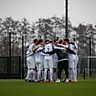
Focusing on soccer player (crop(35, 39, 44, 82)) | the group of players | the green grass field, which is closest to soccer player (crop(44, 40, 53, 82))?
the group of players

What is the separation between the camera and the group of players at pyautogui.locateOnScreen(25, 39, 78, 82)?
90.6ft

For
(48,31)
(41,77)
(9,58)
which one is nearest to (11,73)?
(9,58)

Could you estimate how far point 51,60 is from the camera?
28234 mm

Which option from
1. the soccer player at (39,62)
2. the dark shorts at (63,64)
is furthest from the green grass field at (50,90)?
the soccer player at (39,62)

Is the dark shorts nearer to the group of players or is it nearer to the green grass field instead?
the group of players

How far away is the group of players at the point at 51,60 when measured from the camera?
2762 centimetres

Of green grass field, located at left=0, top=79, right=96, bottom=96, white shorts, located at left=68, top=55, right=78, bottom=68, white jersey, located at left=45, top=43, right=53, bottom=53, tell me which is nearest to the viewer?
green grass field, located at left=0, top=79, right=96, bottom=96

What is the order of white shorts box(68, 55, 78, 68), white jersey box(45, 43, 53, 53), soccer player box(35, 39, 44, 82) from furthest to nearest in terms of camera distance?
soccer player box(35, 39, 44, 82) < white shorts box(68, 55, 78, 68) < white jersey box(45, 43, 53, 53)

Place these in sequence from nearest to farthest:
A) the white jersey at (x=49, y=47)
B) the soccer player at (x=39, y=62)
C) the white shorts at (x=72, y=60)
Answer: the white jersey at (x=49, y=47), the white shorts at (x=72, y=60), the soccer player at (x=39, y=62)

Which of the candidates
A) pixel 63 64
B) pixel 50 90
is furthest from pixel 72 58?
pixel 50 90

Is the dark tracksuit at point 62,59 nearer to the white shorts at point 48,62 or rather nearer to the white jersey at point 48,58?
the white jersey at point 48,58

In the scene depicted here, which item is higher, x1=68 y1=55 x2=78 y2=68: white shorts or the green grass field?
x1=68 y1=55 x2=78 y2=68: white shorts

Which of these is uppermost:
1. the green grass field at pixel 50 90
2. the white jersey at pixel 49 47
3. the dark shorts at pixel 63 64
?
the white jersey at pixel 49 47

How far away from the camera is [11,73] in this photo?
33719 mm
